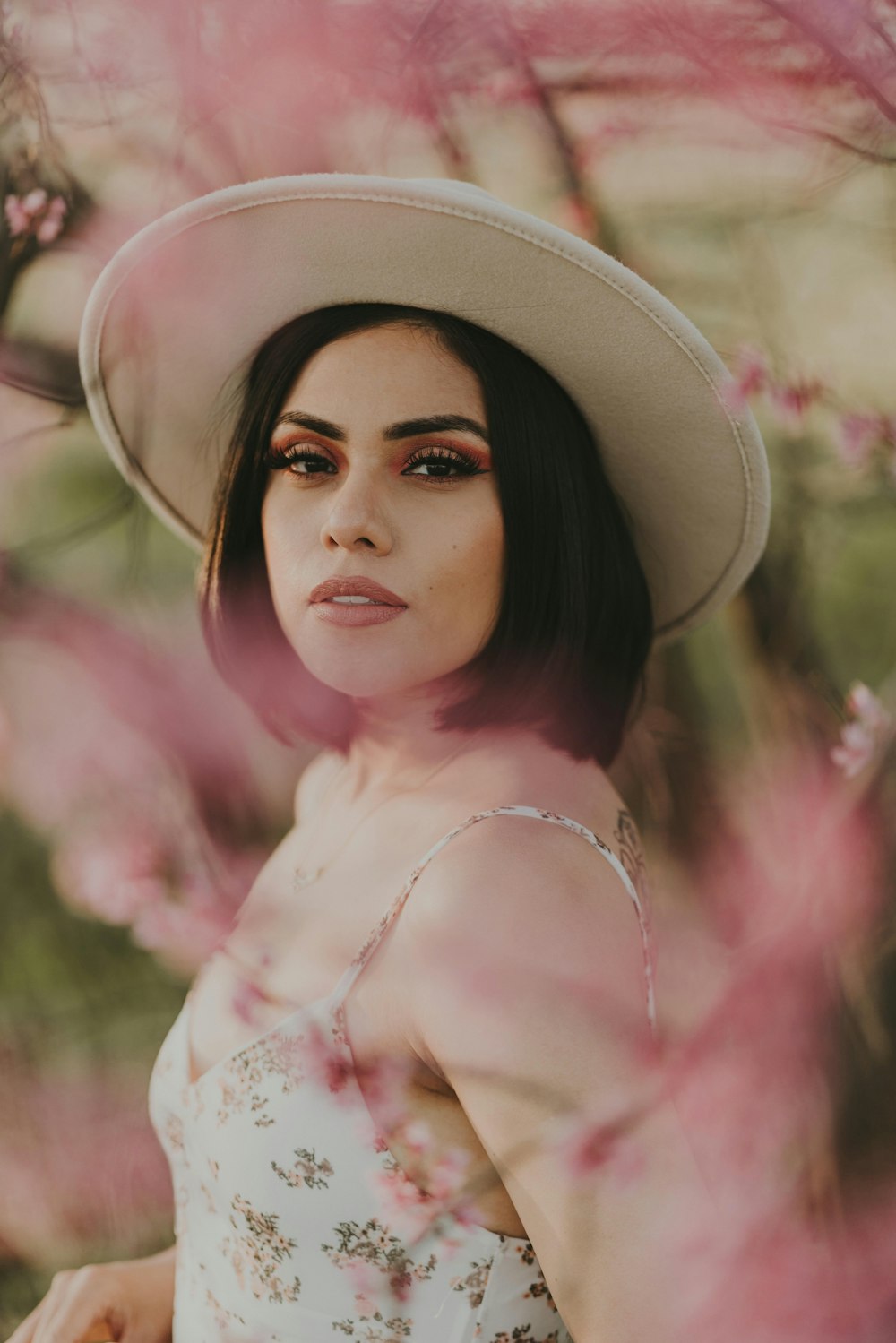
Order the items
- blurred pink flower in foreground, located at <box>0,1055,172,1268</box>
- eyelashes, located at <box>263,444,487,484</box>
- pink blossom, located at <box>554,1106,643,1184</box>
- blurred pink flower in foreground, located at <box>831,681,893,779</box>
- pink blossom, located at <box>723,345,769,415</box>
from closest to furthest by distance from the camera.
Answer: pink blossom, located at <box>554,1106,643,1184</box> → eyelashes, located at <box>263,444,487,484</box> → blurred pink flower in foreground, located at <box>831,681,893,779</box> → pink blossom, located at <box>723,345,769,415</box> → blurred pink flower in foreground, located at <box>0,1055,172,1268</box>

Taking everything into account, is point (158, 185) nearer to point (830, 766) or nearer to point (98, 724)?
point (98, 724)

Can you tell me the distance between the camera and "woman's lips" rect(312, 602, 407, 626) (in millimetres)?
1199

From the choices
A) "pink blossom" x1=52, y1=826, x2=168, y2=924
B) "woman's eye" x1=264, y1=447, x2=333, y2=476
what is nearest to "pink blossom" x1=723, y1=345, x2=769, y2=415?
"woman's eye" x1=264, y1=447, x2=333, y2=476

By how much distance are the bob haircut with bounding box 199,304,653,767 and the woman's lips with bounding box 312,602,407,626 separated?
0.15m

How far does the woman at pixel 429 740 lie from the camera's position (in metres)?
0.97

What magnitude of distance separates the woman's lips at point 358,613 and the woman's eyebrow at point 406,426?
0.18 m

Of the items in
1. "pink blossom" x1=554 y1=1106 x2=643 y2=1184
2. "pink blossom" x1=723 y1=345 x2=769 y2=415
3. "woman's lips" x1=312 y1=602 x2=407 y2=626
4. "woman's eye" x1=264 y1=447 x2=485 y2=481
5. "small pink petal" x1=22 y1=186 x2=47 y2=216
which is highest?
"small pink petal" x1=22 y1=186 x2=47 y2=216

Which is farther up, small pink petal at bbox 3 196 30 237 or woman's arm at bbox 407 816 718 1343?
small pink petal at bbox 3 196 30 237

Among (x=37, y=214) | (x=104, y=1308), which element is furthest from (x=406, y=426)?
(x=104, y=1308)

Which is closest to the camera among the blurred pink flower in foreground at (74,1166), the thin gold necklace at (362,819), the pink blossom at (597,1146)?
the pink blossom at (597,1146)

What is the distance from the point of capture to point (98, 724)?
2.13 meters

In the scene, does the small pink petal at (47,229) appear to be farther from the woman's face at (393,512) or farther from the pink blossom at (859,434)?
the pink blossom at (859,434)

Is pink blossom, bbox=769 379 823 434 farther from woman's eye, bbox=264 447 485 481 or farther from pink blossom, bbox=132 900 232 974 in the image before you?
pink blossom, bbox=132 900 232 974

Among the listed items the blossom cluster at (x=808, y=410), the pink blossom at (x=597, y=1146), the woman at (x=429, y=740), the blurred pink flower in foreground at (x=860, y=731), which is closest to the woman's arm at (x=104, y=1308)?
the woman at (x=429, y=740)
